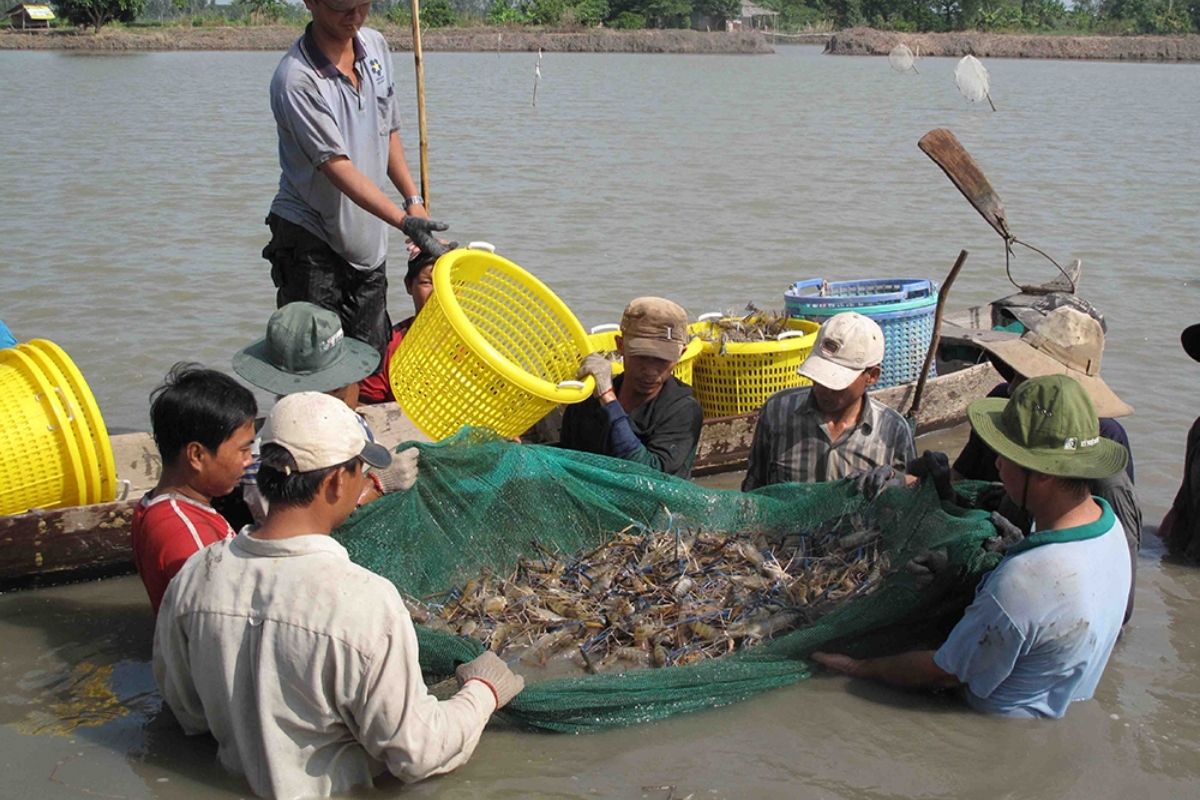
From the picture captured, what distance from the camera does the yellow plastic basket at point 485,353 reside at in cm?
446

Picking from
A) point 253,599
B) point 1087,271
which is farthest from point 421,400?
point 1087,271

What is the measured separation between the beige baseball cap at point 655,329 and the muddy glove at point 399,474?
96cm

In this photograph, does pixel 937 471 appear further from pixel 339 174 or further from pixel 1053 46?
pixel 1053 46

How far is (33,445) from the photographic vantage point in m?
4.64

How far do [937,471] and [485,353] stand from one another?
1563mm

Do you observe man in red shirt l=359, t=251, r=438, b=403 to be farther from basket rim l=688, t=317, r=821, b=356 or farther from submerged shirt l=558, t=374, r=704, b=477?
basket rim l=688, t=317, r=821, b=356

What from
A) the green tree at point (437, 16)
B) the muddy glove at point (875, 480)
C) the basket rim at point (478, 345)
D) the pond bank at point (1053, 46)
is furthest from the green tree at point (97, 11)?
the muddy glove at point (875, 480)

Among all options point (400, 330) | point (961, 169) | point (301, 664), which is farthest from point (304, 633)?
point (961, 169)

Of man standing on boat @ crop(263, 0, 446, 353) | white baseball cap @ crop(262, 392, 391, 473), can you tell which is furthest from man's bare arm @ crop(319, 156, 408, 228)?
white baseball cap @ crop(262, 392, 391, 473)

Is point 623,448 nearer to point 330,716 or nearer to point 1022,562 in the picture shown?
point 1022,562

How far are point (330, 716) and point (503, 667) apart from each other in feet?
2.34

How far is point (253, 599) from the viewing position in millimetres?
2861

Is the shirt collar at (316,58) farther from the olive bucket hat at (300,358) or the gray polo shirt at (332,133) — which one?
the olive bucket hat at (300,358)

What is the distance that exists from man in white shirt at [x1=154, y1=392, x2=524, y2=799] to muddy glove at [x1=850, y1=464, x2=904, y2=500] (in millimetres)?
1800
